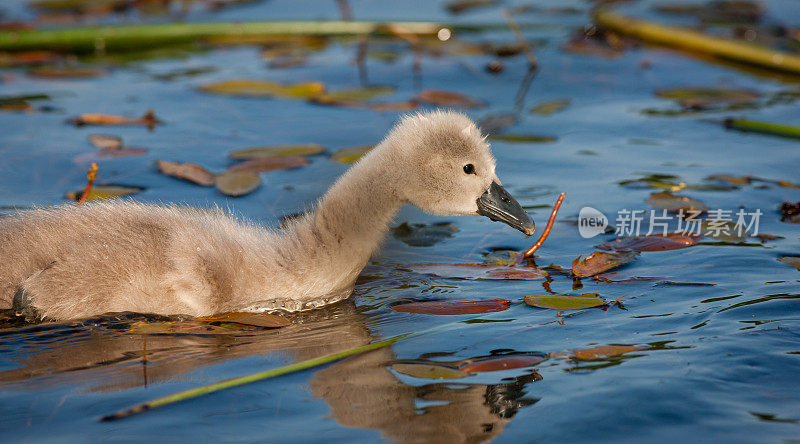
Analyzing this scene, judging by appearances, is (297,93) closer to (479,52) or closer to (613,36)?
(479,52)

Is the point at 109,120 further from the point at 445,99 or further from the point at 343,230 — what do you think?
the point at 343,230

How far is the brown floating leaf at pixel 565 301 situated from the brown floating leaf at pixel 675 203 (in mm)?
1344

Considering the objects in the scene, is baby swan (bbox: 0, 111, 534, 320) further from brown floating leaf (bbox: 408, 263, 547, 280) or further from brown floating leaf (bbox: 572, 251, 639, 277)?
brown floating leaf (bbox: 572, 251, 639, 277)

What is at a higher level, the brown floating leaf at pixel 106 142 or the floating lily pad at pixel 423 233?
the brown floating leaf at pixel 106 142

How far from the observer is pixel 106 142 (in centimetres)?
661

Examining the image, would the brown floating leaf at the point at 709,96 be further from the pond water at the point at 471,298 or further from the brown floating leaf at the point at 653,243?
the brown floating leaf at the point at 653,243

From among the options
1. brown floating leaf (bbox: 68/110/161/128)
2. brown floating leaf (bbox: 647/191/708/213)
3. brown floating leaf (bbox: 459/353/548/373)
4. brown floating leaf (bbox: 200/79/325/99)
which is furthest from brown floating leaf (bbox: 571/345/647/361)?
brown floating leaf (bbox: 200/79/325/99)

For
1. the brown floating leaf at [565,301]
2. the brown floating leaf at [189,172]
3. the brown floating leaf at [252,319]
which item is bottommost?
the brown floating leaf at [252,319]

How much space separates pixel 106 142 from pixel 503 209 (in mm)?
3094

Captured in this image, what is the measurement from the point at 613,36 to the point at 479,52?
1341mm

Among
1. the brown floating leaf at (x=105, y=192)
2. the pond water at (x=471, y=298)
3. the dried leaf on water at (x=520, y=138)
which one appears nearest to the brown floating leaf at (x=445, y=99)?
the pond water at (x=471, y=298)

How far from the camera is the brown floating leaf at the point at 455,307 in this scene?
14.8ft

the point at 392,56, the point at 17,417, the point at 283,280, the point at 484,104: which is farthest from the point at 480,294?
the point at 392,56

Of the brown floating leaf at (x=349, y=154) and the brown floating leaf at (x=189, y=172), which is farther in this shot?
the brown floating leaf at (x=349, y=154)
